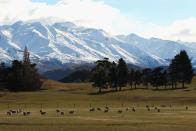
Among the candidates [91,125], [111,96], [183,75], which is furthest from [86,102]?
[91,125]

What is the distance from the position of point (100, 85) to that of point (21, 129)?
355ft

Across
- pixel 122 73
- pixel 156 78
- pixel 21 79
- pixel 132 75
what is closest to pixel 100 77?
pixel 122 73

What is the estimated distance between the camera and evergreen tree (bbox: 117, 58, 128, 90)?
166625mm

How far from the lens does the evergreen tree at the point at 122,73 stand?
547 ft

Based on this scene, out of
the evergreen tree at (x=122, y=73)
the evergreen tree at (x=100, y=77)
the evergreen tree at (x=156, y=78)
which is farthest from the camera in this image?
the evergreen tree at (x=156, y=78)

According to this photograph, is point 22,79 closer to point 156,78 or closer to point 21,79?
point 21,79

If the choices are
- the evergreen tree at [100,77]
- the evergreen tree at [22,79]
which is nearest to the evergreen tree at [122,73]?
the evergreen tree at [100,77]

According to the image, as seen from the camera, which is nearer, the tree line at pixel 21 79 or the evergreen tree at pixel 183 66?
the evergreen tree at pixel 183 66

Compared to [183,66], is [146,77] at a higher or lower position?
lower

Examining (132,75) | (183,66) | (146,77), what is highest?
(183,66)

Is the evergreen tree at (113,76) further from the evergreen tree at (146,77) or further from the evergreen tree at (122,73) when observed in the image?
the evergreen tree at (146,77)

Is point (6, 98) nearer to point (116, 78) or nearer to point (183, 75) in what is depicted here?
point (116, 78)

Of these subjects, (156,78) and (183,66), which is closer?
(183,66)

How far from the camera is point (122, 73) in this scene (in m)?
168
